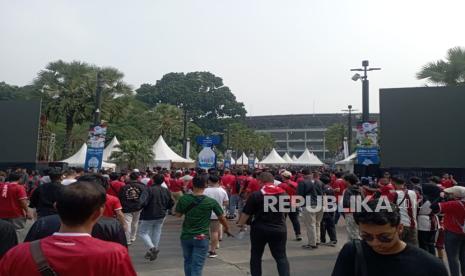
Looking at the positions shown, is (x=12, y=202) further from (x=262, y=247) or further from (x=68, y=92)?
(x=68, y=92)

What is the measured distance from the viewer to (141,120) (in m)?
50.7

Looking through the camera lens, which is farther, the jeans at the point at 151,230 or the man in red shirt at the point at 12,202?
the jeans at the point at 151,230

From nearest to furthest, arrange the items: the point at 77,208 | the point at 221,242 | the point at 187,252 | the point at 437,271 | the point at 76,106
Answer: the point at 77,208
the point at 437,271
the point at 187,252
the point at 221,242
the point at 76,106

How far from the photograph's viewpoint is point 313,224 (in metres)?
10.8

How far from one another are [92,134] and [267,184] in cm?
1076

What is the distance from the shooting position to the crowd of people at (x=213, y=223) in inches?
91.6

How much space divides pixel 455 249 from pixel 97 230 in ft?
18.7

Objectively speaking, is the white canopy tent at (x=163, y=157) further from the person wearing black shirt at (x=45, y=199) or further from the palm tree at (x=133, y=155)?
the person wearing black shirt at (x=45, y=199)

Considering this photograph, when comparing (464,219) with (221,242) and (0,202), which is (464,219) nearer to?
(221,242)

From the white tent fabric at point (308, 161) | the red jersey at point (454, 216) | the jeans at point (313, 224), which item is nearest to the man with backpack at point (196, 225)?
the red jersey at point (454, 216)

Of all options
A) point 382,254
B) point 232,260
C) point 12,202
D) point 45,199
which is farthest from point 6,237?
point 232,260

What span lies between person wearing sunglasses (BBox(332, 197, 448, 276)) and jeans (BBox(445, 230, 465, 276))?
15.9 feet

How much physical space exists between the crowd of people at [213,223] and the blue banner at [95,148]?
8.64 ft

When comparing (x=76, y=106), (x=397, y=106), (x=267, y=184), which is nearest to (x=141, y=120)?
(x=76, y=106)
